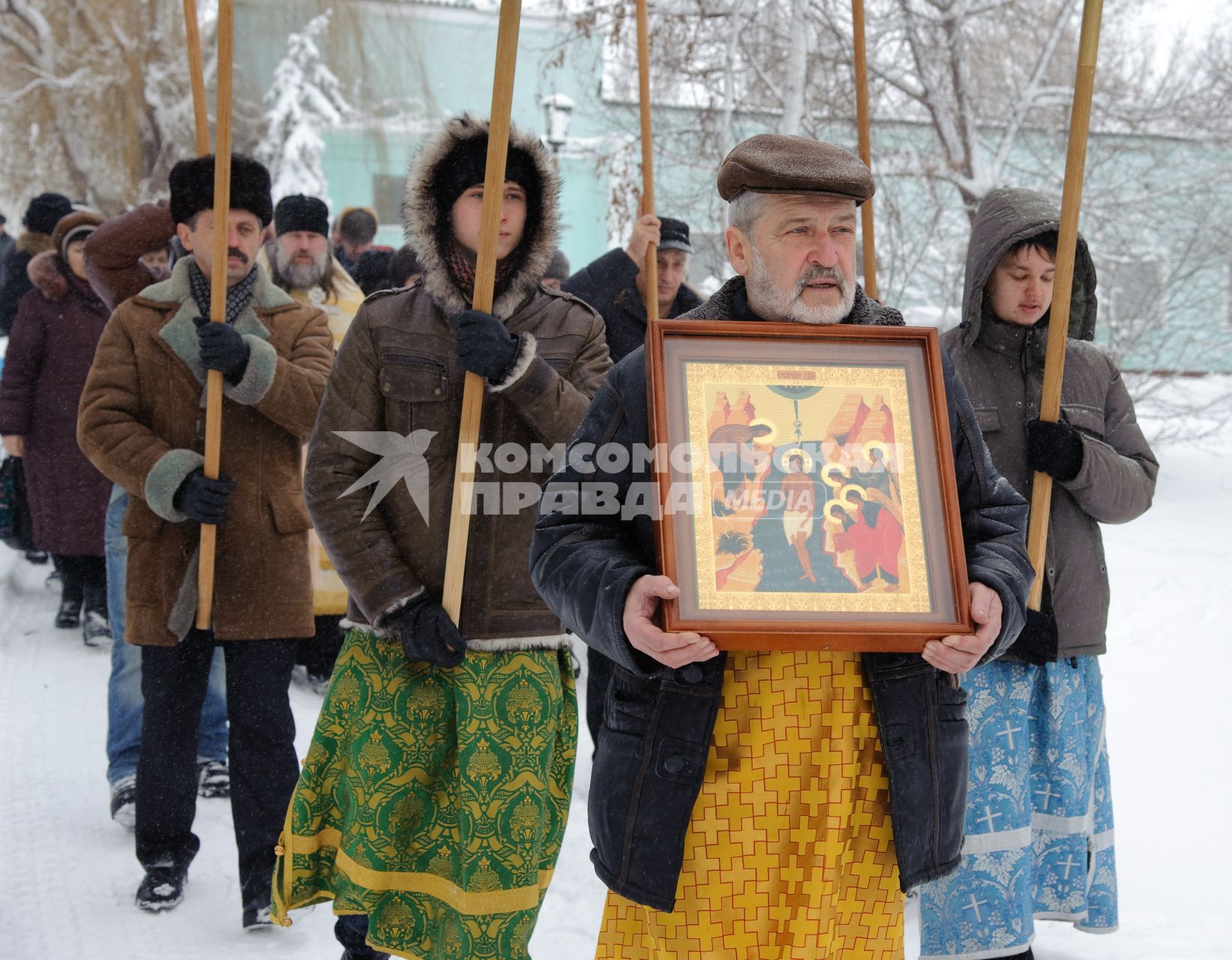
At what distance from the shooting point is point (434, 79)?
67.7 feet

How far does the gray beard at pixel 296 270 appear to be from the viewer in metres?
5.79

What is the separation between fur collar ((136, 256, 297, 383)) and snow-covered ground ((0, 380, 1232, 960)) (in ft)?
5.24

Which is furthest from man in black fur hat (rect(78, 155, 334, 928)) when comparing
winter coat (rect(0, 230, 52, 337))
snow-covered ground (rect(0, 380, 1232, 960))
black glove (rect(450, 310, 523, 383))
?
winter coat (rect(0, 230, 52, 337))

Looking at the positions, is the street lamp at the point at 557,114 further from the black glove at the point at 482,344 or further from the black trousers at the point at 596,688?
the black glove at the point at 482,344

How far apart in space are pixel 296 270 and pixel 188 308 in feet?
6.71

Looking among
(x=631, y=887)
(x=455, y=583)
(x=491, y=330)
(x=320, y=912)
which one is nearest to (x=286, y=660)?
(x=320, y=912)

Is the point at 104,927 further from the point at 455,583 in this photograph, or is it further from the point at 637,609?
the point at 637,609

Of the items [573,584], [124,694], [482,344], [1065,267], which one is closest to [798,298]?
[573,584]

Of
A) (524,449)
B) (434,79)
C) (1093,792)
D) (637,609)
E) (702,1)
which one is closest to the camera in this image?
(637,609)

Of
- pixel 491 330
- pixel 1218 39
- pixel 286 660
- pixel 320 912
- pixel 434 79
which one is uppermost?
pixel 434 79

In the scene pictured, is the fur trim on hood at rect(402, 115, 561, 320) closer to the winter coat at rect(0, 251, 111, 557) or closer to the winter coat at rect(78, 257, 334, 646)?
the winter coat at rect(78, 257, 334, 646)

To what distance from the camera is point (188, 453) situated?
12.0 ft

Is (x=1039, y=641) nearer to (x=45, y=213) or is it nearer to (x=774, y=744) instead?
(x=774, y=744)

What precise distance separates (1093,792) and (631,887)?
1899 mm
